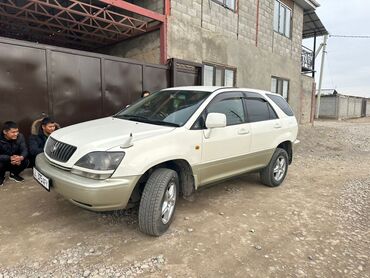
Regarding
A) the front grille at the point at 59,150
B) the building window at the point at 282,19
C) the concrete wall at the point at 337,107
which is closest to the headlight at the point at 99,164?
the front grille at the point at 59,150

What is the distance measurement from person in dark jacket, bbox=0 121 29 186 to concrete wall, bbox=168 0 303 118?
5.29 metres

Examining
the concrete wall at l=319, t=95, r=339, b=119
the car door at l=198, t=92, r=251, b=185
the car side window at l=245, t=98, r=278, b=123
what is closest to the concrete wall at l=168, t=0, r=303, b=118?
the car side window at l=245, t=98, r=278, b=123

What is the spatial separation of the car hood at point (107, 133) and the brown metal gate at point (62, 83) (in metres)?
3.01

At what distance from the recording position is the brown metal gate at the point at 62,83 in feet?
18.5

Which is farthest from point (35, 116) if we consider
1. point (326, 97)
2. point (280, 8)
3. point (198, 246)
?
point (326, 97)

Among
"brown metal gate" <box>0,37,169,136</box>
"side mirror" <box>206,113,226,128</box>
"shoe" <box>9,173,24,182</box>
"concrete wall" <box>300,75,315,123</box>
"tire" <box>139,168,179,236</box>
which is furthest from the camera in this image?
"concrete wall" <box>300,75,315,123</box>

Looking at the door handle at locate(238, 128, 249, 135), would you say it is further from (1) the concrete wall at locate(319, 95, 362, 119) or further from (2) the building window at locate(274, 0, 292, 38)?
(1) the concrete wall at locate(319, 95, 362, 119)

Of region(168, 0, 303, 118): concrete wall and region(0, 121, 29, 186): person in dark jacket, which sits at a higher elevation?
region(168, 0, 303, 118): concrete wall

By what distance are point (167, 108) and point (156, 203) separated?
4.68ft

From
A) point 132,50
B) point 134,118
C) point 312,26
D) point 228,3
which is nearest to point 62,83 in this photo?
point 134,118

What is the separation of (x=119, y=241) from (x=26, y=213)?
1517 millimetres

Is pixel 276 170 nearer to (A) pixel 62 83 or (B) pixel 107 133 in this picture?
(B) pixel 107 133

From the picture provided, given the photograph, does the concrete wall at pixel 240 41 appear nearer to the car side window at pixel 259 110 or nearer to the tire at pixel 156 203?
the car side window at pixel 259 110

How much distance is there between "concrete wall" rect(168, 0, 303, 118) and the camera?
927cm
